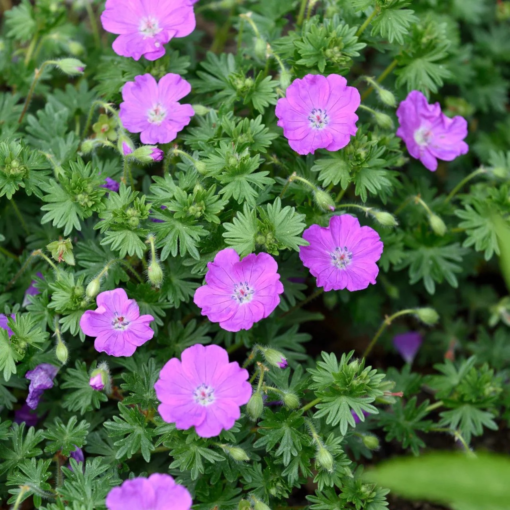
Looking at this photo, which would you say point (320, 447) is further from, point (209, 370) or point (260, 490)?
point (209, 370)

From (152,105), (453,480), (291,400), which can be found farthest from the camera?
(152,105)

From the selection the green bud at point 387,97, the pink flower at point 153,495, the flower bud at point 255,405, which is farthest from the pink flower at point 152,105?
the pink flower at point 153,495

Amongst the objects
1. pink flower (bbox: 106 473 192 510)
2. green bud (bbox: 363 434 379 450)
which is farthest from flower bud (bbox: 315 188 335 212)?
pink flower (bbox: 106 473 192 510)

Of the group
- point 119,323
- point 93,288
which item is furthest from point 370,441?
point 93,288

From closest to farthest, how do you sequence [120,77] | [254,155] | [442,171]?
[254,155] < [120,77] < [442,171]

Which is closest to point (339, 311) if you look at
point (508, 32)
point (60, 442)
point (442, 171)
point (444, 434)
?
point (444, 434)

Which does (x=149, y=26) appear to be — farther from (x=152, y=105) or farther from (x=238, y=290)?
(x=238, y=290)

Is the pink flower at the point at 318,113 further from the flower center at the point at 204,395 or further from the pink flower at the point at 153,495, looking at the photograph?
the pink flower at the point at 153,495
